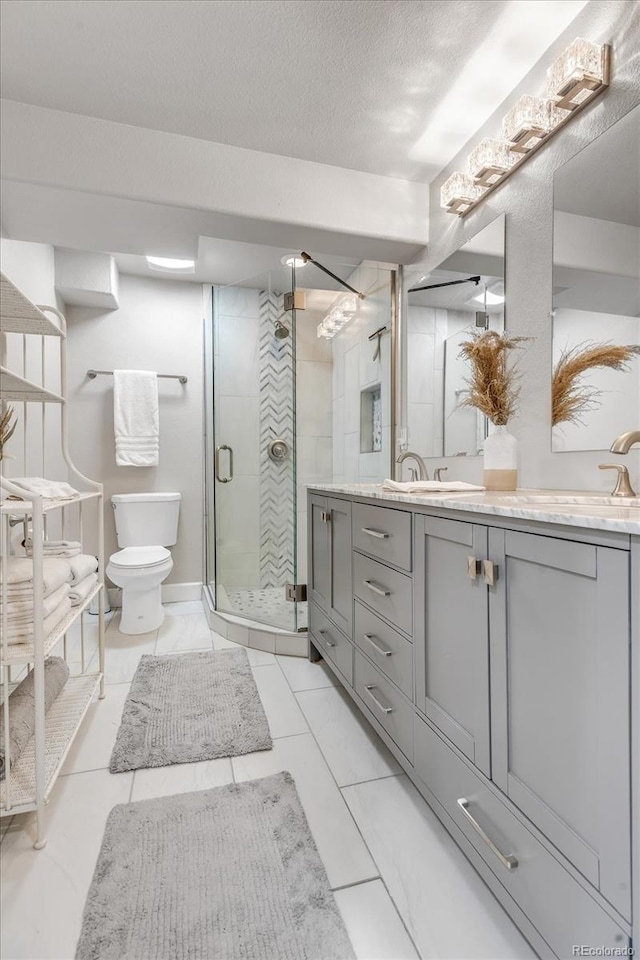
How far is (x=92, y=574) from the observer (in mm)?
1818

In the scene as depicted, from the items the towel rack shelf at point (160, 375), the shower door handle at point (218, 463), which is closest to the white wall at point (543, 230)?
the shower door handle at point (218, 463)

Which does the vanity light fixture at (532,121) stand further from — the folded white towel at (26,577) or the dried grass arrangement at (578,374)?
the folded white towel at (26,577)

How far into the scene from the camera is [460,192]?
1886mm

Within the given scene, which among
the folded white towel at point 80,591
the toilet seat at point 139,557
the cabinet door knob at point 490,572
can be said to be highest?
the cabinet door knob at point 490,572

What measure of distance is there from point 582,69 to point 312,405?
6.10 ft

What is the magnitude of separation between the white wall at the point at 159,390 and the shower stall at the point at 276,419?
282mm

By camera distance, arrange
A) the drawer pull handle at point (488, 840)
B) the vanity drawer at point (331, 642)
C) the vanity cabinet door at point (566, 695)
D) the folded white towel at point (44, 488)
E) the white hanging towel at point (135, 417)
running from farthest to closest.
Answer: the white hanging towel at point (135, 417) → the vanity drawer at point (331, 642) → the folded white towel at point (44, 488) → the drawer pull handle at point (488, 840) → the vanity cabinet door at point (566, 695)

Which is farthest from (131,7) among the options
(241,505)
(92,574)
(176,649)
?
(176,649)

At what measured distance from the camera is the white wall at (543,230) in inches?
50.1

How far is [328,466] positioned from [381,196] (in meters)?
1.45

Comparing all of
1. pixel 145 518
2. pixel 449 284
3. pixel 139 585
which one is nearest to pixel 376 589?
pixel 449 284

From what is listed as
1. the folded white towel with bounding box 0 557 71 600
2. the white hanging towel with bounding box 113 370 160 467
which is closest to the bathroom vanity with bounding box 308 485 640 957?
the folded white towel with bounding box 0 557 71 600

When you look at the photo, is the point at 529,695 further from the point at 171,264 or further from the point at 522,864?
the point at 171,264

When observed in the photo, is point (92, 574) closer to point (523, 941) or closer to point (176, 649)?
point (176, 649)
